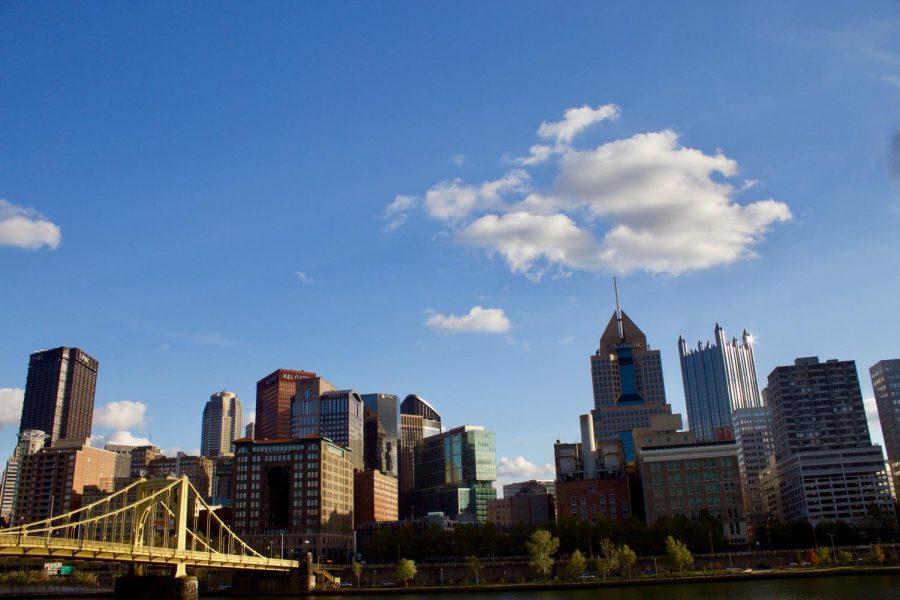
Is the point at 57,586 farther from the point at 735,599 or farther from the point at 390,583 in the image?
the point at 735,599

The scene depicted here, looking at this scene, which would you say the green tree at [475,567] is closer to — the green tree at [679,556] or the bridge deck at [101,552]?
the green tree at [679,556]

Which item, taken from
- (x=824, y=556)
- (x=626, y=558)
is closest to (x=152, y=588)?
(x=626, y=558)

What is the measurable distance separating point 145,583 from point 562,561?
77.8 meters

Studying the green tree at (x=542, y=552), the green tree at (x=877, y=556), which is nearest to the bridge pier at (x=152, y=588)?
the green tree at (x=542, y=552)

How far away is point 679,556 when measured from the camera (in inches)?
5394

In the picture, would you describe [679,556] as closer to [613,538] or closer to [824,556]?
[613,538]

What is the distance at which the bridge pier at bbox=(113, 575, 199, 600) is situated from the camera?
98.4 m

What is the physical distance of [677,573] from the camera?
456 ft

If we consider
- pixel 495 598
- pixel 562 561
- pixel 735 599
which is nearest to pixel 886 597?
pixel 735 599

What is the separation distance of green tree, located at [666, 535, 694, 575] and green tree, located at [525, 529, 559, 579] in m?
19.8

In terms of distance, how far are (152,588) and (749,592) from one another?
73550 millimetres

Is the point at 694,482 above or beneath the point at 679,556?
above

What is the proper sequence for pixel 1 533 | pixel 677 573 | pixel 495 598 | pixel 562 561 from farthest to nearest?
pixel 562 561, pixel 677 573, pixel 495 598, pixel 1 533

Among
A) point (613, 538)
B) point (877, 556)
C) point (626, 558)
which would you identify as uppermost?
point (613, 538)
